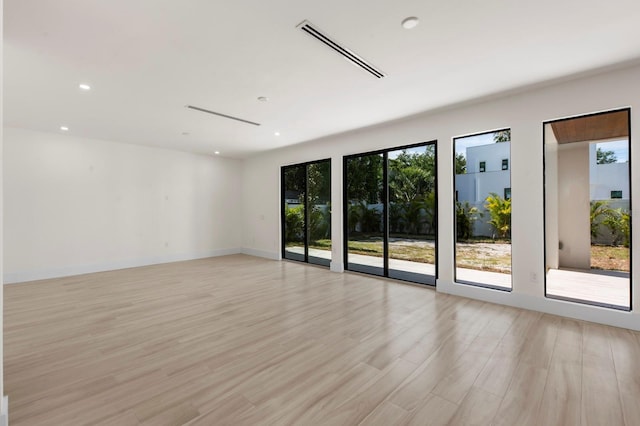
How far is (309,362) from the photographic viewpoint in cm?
255

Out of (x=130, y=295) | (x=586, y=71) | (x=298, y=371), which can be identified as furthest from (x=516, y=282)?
(x=130, y=295)

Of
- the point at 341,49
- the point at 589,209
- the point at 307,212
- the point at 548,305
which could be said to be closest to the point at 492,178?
the point at 589,209

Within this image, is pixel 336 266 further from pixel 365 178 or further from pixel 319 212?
pixel 365 178

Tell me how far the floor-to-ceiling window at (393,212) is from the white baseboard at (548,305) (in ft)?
2.10

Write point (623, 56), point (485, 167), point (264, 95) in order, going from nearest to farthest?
point (623, 56), point (264, 95), point (485, 167)

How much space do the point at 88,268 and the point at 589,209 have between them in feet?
29.3

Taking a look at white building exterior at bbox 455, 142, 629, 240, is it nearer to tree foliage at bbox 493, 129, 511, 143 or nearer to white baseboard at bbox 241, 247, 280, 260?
tree foliage at bbox 493, 129, 511, 143

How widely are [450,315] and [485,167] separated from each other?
2.34m

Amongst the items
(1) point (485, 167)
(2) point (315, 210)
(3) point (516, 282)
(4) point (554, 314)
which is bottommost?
(4) point (554, 314)

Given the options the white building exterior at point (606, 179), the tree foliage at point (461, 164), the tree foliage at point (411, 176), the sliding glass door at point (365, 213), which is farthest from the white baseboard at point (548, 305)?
the tree foliage at point (461, 164)

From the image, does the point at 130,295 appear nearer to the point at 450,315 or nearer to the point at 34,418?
the point at 34,418

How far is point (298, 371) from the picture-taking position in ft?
7.91

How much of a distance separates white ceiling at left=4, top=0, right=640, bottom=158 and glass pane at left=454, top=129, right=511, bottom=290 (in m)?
0.87

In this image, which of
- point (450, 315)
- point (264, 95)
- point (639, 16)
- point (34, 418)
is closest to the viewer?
point (34, 418)
